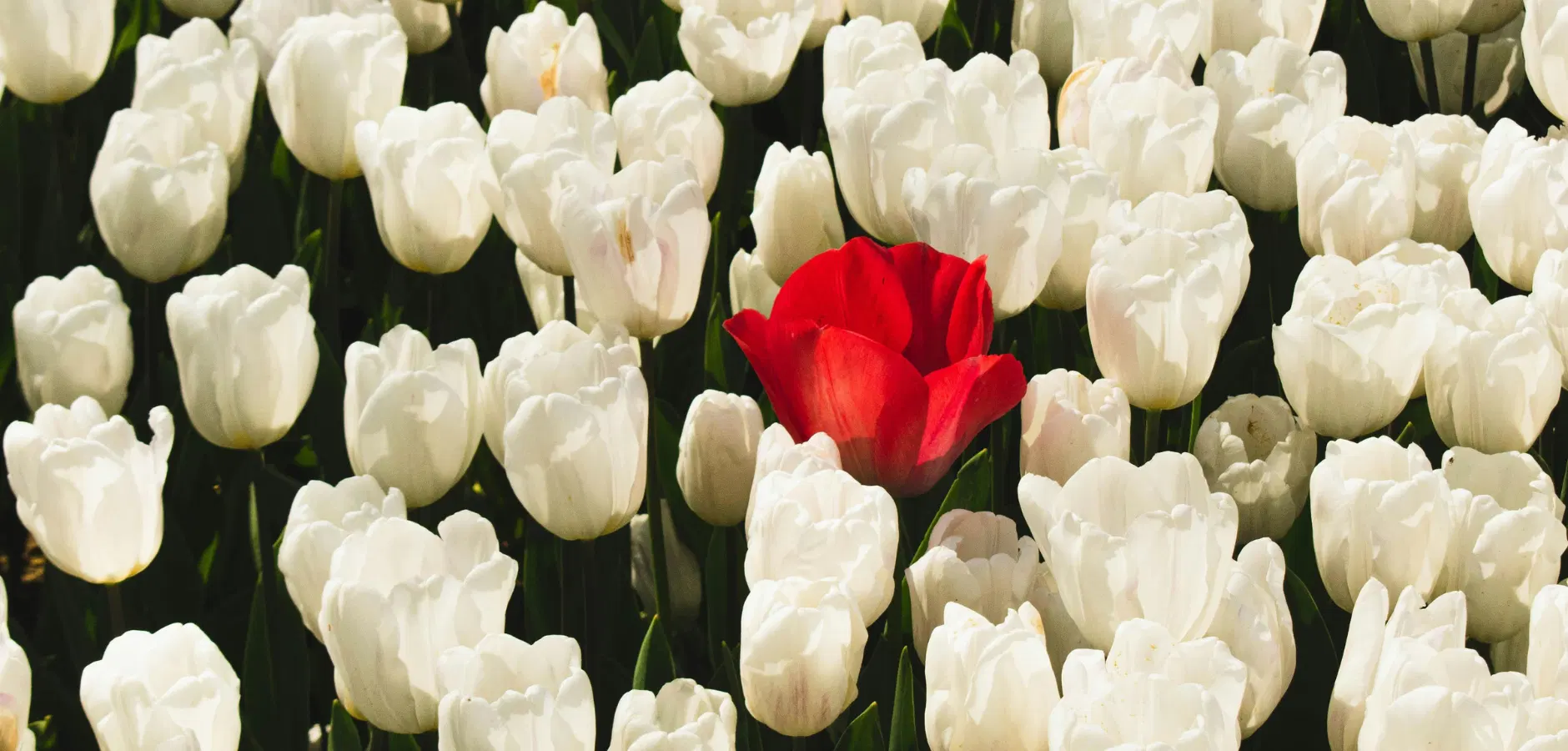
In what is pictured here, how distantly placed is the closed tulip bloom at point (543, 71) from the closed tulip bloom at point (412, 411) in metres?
0.60

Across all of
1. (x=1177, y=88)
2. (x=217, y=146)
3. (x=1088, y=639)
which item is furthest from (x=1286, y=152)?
(x=217, y=146)

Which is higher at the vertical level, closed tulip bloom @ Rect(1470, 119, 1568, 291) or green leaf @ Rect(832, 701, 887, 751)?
closed tulip bloom @ Rect(1470, 119, 1568, 291)

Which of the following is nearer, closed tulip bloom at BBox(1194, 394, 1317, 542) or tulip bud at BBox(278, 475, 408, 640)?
tulip bud at BBox(278, 475, 408, 640)

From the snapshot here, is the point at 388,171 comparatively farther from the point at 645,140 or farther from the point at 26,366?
the point at 26,366

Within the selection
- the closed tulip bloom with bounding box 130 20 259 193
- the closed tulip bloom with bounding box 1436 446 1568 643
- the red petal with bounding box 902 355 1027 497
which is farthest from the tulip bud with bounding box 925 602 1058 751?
the closed tulip bloom with bounding box 130 20 259 193

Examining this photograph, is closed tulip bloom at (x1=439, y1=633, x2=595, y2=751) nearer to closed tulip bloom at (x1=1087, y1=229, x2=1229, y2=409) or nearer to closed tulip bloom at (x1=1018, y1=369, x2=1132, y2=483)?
closed tulip bloom at (x1=1018, y1=369, x2=1132, y2=483)

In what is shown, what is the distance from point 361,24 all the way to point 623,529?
65 cm

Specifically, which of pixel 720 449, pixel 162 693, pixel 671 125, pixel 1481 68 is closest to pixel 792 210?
pixel 671 125

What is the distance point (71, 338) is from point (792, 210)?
0.67m

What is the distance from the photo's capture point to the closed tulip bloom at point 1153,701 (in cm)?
88

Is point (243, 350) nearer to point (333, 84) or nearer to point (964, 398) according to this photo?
point (333, 84)

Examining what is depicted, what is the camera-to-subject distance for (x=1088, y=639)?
3.65 feet

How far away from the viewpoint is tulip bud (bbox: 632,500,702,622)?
5.12 ft

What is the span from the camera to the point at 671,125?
1675 mm
